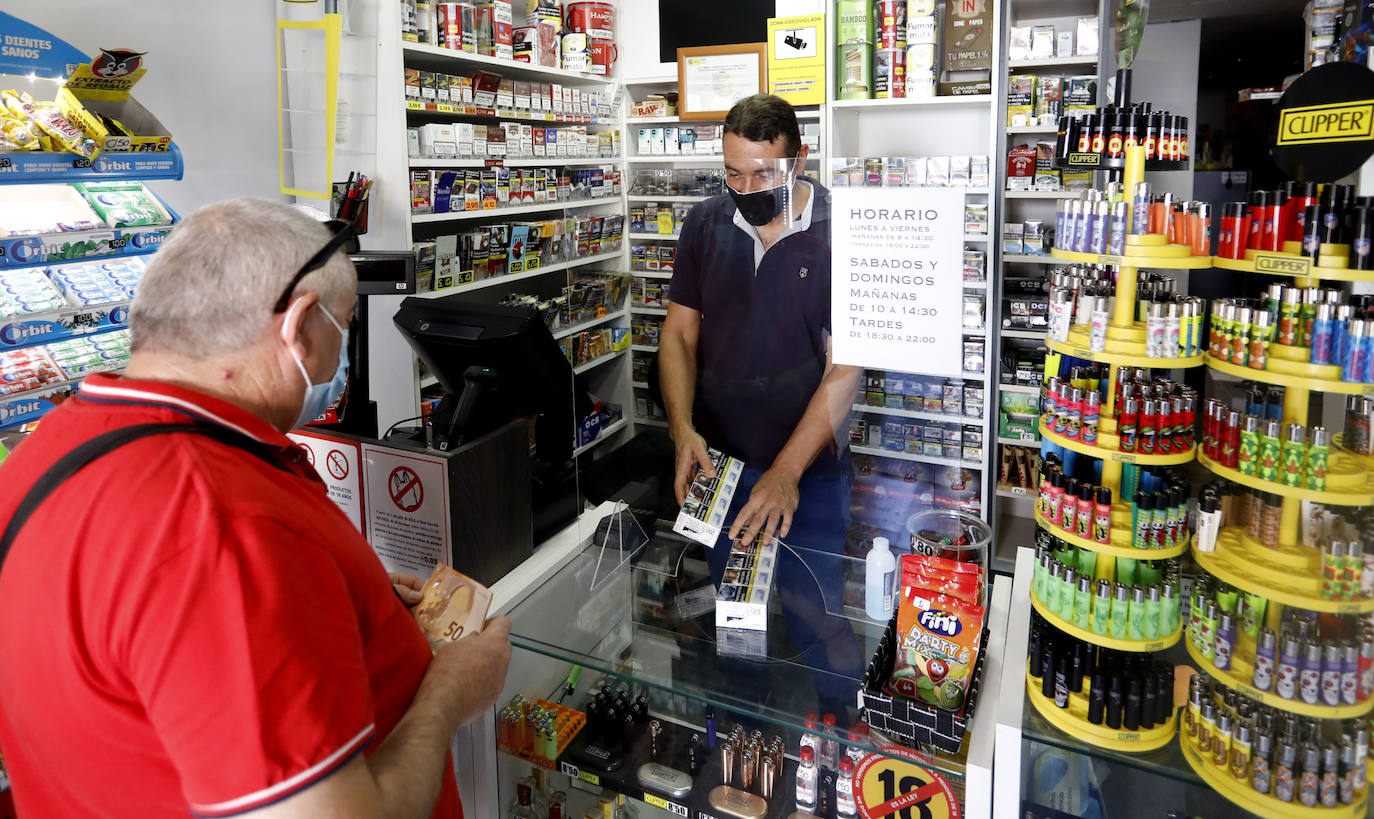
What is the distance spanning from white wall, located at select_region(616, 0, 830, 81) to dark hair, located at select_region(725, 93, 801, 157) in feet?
2.21

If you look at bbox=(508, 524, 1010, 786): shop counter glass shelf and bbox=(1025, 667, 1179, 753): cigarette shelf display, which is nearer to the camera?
bbox=(1025, 667, 1179, 753): cigarette shelf display

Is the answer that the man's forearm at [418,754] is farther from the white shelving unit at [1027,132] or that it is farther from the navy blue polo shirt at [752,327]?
the white shelving unit at [1027,132]

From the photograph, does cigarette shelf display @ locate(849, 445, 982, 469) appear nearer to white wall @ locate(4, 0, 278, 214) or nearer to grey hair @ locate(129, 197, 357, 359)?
grey hair @ locate(129, 197, 357, 359)

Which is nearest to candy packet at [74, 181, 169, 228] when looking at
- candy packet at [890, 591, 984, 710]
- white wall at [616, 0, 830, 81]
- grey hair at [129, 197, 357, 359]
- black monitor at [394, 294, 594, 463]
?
black monitor at [394, 294, 594, 463]

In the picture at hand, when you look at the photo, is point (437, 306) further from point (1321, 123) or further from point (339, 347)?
point (1321, 123)

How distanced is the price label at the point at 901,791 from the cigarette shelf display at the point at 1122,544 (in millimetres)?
479

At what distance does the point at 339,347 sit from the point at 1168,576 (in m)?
1.37

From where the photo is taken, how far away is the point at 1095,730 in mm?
1424

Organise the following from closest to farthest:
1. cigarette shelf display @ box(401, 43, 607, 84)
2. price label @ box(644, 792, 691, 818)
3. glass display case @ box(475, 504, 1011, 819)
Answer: glass display case @ box(475, 504, 1011, 819) < price label @ box(644, 792, 691, 818) < cigarette shelf display @ box(401, 43, 607, 84)

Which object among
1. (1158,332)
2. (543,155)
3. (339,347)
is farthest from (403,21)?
(1158,332)

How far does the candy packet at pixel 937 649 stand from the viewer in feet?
5.11

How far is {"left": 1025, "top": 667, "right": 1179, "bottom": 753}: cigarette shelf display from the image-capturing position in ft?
4.62

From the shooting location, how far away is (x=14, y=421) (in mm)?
2498

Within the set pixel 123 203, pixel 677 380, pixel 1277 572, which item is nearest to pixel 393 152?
pixel 123 203
